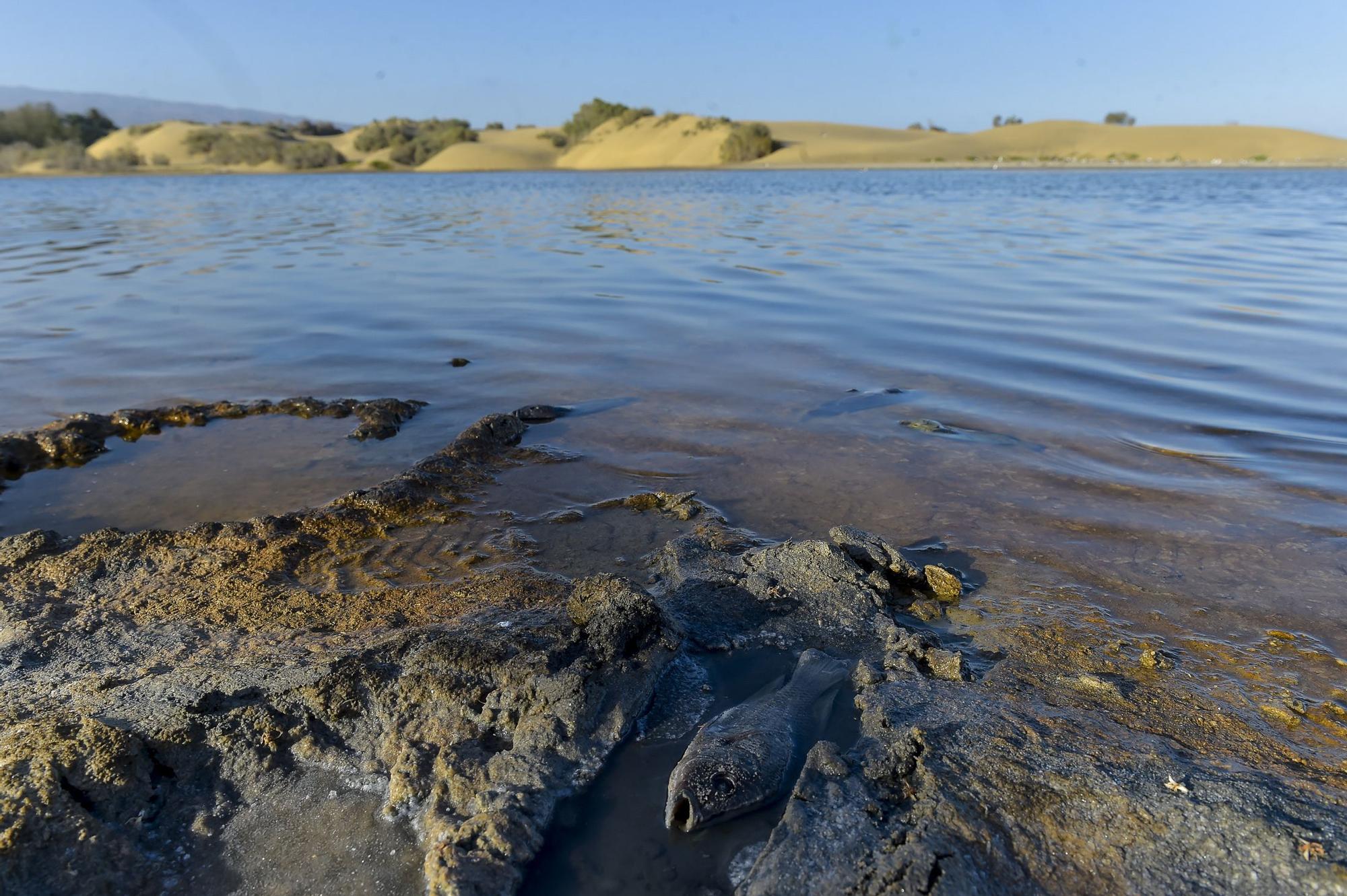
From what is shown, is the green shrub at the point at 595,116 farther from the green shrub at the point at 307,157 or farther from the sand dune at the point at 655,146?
the green shrub at the point at 307,157

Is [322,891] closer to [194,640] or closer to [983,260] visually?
[194,640]

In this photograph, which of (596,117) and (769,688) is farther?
(596,117)

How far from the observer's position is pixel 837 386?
610 cm

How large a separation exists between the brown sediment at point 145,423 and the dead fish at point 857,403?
2723 mm

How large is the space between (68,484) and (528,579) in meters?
2.75

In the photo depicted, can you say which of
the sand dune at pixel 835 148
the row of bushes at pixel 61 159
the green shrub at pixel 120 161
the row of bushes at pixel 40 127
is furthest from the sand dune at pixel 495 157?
the row of bushes at pixel 40 127

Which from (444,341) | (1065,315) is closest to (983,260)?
(1065,315)

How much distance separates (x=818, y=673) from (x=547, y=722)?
0.87m

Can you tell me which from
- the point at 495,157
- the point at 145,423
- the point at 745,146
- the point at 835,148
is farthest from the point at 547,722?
the point at 835,148

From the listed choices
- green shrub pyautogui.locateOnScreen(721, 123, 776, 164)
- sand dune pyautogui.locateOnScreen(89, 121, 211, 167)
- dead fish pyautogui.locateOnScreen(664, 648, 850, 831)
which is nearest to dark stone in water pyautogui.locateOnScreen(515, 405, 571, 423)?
dead fish pyautogui.locateOnScreen(664, 648, 850, 831)

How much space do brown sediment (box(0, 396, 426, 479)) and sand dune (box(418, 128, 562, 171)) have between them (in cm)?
5366

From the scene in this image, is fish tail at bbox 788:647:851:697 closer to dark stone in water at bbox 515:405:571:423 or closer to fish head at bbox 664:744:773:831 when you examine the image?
fish head at bbox 664:744:773:831

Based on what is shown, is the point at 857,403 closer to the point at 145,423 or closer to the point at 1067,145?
the point at 145,423

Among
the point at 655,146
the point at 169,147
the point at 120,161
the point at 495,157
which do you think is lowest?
the point at 120,161
